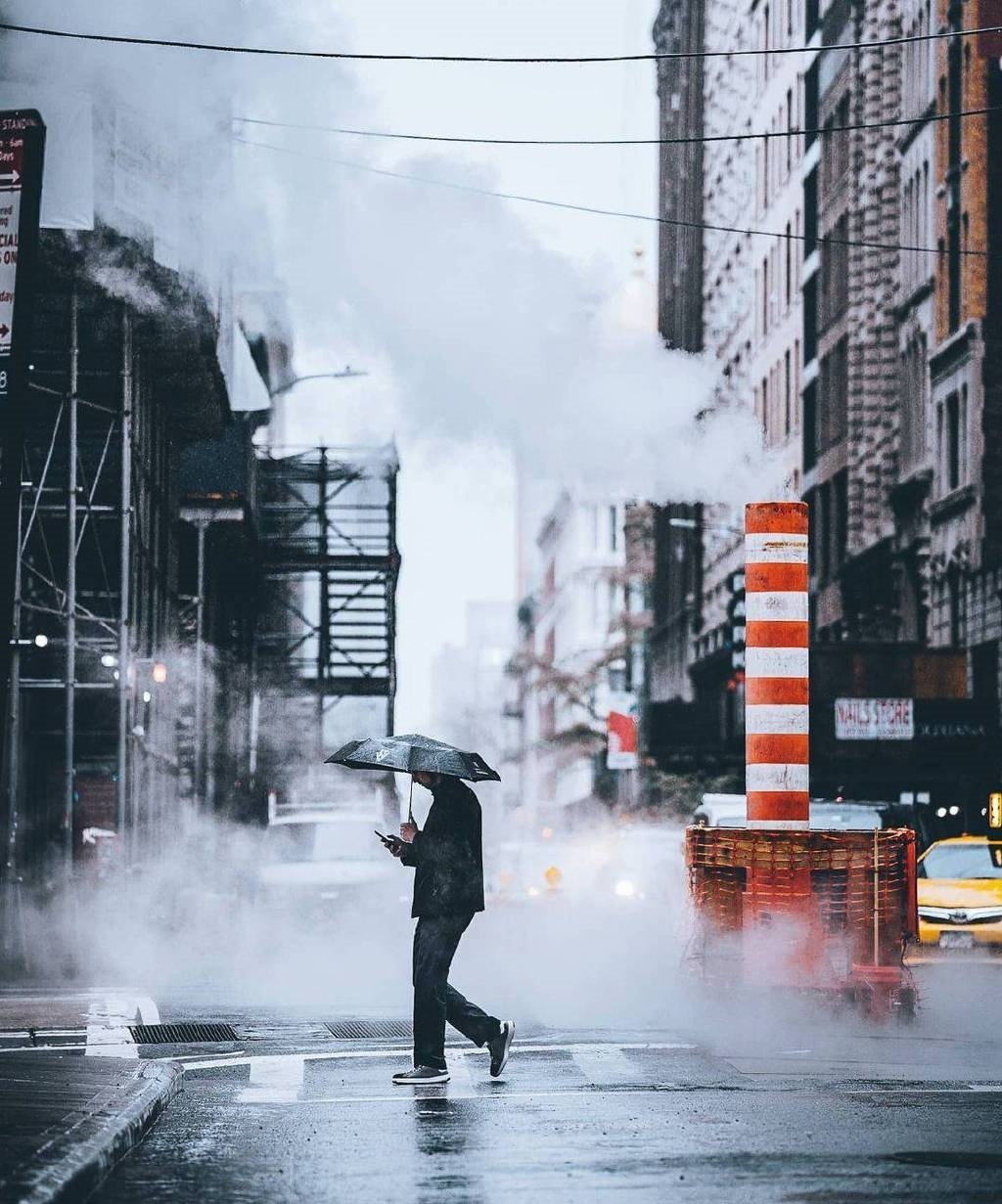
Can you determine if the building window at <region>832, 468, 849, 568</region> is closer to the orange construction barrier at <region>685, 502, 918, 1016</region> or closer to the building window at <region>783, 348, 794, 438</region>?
the building window at <region>783, 348, 794, 438</region>

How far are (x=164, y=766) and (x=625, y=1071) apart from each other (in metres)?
22.5

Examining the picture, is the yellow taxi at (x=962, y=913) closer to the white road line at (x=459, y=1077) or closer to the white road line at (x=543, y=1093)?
the white road line at (x=459, y=1077)

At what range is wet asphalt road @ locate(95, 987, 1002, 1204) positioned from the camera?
329 inches

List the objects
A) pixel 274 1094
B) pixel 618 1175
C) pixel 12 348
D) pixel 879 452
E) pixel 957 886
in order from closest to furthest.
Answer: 1. pixel 618 1175
2. pixel 274 1094
3. pixel 12 348
4. pixel 957 886
5. pixel 879 452

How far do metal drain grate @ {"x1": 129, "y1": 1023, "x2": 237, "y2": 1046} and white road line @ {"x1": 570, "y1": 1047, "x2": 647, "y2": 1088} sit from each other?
2589 mm

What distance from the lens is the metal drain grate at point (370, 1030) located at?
597 inches

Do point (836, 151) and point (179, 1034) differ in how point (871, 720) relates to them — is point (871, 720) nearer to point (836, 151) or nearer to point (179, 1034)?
point (836, 151)

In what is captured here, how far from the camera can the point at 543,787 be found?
14175 cm

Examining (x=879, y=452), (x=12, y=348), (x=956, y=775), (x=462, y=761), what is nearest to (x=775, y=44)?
(x=879, y=452)

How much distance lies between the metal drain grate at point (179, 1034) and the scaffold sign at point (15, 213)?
4.99 meters

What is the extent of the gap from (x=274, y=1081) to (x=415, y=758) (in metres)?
1.91

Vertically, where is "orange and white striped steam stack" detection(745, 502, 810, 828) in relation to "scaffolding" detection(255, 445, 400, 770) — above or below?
below

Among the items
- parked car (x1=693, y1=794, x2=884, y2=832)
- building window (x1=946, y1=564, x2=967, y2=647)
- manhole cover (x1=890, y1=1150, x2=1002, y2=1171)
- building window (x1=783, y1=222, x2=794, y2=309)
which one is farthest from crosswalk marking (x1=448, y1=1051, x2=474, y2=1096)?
building window (x1=783, y1=222, x2=794, y2=309)

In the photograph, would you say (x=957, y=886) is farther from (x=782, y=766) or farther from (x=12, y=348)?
(x=12, y=348)
